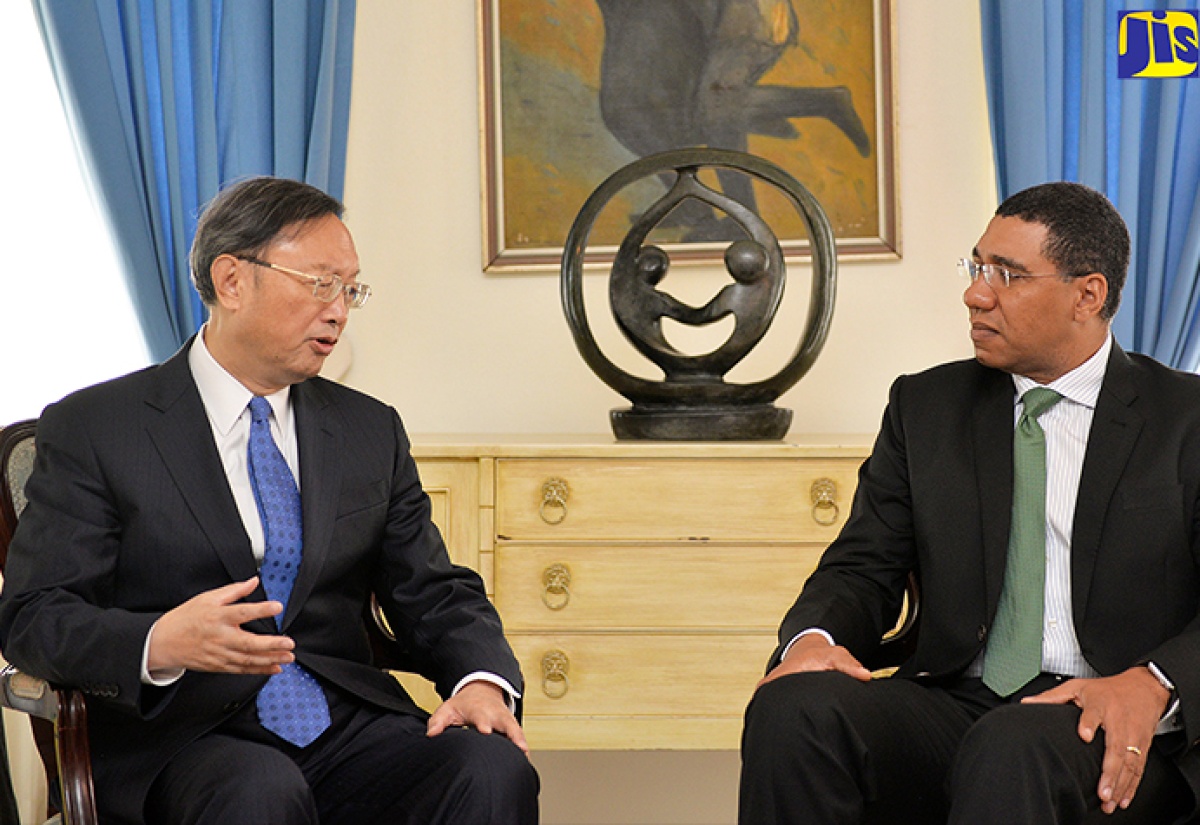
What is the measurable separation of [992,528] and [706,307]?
128 cm

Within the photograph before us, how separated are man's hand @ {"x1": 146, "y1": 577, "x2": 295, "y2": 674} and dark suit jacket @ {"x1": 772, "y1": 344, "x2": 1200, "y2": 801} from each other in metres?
0.90

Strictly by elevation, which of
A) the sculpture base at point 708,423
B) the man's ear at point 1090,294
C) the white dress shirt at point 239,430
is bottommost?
the sculpture base at point 708,423

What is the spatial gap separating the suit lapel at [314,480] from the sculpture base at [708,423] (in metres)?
1.17

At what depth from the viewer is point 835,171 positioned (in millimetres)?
4000

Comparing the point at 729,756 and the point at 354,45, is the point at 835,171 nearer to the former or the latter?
the point at 354,45

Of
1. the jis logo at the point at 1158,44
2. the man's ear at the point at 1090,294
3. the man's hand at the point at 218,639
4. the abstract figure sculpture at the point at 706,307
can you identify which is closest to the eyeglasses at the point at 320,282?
the man's hand at the point at 218,639

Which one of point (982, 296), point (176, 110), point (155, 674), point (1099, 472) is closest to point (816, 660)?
point (1099, 472)

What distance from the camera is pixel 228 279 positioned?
2287mm

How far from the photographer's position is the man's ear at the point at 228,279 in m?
2.28

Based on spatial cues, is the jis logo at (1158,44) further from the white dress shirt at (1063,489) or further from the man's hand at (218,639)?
the man's hand at (218,639)

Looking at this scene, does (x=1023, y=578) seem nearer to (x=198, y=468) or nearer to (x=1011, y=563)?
(x=1011, y=563)

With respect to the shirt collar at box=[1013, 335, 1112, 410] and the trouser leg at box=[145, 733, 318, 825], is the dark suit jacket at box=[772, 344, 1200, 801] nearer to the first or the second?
the shirt collar at box=[1013, 335, 1112, 410]

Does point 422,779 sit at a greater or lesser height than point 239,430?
lesser

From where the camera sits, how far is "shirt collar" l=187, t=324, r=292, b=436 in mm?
2281
